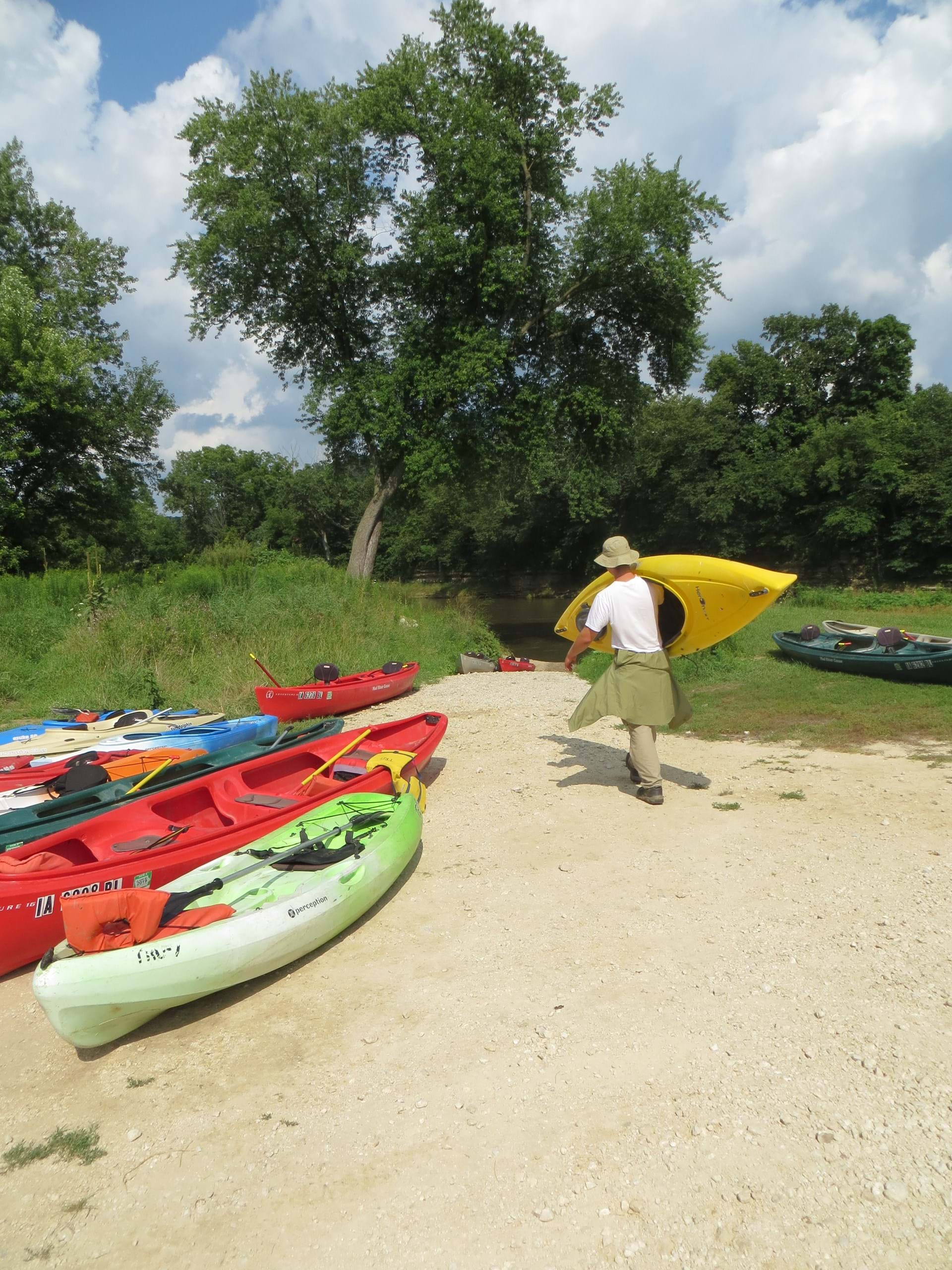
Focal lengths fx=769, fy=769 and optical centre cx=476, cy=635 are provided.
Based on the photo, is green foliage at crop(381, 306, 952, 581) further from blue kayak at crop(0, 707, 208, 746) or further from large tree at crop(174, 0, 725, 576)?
blue kayak at crop(0, 707, 208, 746)

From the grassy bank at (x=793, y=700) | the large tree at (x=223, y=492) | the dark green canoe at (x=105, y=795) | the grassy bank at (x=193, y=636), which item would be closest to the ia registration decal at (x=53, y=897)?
the dark green canoe at (x=105, y=795)

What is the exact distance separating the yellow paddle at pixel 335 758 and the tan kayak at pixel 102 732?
2879 millimetres

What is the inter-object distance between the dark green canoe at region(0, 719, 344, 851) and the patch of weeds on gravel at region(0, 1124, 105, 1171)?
2.41 m

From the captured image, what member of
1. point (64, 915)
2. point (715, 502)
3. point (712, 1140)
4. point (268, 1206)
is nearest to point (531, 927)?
point (712, 1140)

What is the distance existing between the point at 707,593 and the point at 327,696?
6.34 meters

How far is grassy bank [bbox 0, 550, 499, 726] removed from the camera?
41.4 feet

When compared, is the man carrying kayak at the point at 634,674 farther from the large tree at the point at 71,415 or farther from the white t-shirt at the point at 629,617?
the large tree at the point at 71,415

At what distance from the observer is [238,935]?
401 centimetres

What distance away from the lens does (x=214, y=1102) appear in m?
3.44

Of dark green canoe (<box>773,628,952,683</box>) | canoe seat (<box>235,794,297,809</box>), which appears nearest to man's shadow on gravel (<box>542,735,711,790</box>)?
canoe seat (<box>235,794,297,809</box>)

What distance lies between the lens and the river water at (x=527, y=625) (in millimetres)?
24203

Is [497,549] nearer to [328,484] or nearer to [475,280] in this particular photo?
[328,484]

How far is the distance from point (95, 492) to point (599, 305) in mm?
17653

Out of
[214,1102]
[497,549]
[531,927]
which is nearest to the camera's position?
[214,1102]
